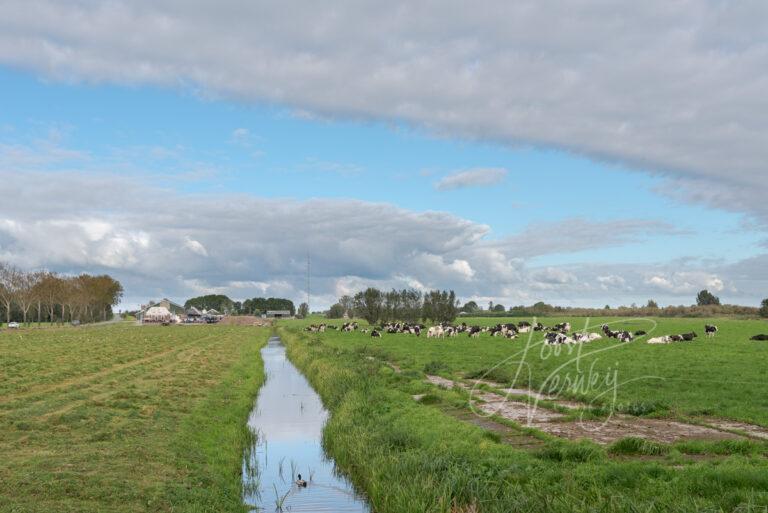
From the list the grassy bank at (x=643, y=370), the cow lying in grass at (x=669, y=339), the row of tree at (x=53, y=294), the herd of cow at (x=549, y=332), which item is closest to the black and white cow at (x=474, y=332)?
the herd of cow at (x=549, y=332)

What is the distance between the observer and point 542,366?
35312 mm

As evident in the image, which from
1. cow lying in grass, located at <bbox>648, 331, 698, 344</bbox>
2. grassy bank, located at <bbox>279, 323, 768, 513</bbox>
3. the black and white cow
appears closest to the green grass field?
grassy bank, located at <bbox>279, 323, 768, 513</bbox>

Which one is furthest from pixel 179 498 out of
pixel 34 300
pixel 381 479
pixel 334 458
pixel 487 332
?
pixel 34 300

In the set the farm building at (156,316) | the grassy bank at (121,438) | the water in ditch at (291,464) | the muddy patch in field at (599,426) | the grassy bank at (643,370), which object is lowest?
the water in ditch at (291,464)

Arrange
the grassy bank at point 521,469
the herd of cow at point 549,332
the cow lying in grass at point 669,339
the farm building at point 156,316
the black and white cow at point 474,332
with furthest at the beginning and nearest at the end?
the farm building at point 156,316 → the black and white cow at point 474,332 → the herd of cow at point 549,332 → the cow lying in grass at point 669,339 → the grassy bank at point 521,469

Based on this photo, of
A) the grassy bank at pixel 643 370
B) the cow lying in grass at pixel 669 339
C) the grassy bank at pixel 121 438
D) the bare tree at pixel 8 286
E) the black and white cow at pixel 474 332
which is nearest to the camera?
the grassy bank at pixel 121 438

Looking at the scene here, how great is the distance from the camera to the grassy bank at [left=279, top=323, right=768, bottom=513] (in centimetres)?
1080

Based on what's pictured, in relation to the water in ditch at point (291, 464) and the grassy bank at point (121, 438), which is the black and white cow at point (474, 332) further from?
the water in ditch at point (291, 464)

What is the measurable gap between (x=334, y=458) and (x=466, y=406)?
5.61 meters

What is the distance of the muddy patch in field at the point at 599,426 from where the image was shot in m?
16.9

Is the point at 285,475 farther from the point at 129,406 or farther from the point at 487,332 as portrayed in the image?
the point at 487,332

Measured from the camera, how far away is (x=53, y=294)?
455ft

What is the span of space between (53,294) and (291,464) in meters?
138

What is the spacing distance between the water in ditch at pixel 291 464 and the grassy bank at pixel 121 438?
0.58 metres
